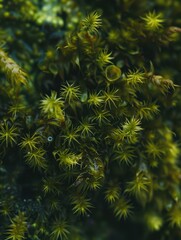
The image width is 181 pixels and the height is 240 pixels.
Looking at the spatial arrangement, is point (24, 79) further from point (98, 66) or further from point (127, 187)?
point (127, 187)

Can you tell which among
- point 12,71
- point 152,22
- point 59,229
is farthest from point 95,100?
point 59,229

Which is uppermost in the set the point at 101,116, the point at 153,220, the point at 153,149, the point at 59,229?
the point at 101,116

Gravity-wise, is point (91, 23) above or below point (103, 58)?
above

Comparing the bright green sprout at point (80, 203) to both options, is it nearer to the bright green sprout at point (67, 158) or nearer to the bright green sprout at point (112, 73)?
the bright green sprout at point (67, 158)

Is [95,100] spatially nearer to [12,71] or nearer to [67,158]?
[67,158]

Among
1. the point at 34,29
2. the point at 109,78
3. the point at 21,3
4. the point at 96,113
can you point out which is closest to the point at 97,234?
the point at 96,113

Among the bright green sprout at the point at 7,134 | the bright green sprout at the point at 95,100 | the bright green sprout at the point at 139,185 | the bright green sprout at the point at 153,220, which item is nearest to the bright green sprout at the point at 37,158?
the bright green sprout at the point at 7,134
